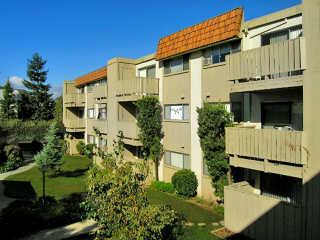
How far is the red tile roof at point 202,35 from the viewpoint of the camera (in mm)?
16641

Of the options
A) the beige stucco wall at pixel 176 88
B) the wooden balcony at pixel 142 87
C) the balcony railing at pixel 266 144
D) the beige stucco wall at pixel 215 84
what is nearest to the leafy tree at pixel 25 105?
the wooden balcony at pixel 142 87

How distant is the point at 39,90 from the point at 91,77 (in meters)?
34.2

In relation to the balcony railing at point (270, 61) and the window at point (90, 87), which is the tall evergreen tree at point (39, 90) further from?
the balcony railing at point (270, 61)

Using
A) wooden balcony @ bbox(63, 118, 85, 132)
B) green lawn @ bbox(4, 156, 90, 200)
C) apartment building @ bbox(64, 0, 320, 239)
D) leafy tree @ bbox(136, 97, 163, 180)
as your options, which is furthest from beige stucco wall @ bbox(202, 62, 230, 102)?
wooden balcony @ bbox(63, 118, 85, 132)

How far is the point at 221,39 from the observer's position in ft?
56.4

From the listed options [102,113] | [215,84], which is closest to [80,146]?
[102,113]

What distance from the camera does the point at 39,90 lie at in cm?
6712

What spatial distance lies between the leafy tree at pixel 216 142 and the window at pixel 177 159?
376 centimetres

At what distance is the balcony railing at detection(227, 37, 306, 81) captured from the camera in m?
11.7

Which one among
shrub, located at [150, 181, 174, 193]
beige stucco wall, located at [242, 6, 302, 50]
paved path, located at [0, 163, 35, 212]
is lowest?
paved path, located at [0, 163, 35, 212]

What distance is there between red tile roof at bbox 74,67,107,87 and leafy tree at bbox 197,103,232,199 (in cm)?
1913

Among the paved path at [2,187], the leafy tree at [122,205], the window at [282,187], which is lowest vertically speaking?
the paved path at [2,187]

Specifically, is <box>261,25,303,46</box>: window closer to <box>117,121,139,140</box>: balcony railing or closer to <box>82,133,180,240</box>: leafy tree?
<box>82,133,180,240</box>: leafy tree

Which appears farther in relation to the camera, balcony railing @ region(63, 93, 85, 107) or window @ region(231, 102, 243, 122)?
balcony railing @ region(63, 93, 85, 107)
